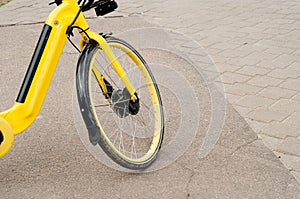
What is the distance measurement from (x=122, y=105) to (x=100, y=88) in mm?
184

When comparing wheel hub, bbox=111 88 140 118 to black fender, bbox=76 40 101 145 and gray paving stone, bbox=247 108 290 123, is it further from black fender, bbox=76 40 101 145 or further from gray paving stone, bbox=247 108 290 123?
gray paving stone, bbox=247 108 290 123

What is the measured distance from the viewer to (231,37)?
606cm

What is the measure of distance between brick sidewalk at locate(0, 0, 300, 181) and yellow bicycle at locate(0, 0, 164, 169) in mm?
868

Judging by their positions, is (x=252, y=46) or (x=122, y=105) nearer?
(x=122, y=105)

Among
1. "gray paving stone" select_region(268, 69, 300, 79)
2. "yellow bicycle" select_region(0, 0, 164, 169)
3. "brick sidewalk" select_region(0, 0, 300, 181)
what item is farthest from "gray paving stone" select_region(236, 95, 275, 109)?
"yellow bicycle" select_region(0, 0, 164, 169)

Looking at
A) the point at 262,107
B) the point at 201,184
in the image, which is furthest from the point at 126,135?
the point at 262,107

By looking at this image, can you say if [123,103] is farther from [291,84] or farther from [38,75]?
[291,84]

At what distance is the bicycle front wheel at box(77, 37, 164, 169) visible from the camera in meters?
3.11

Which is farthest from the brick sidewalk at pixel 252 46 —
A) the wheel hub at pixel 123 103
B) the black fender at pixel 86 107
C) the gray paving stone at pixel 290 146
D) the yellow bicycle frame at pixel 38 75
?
the yellow bicycle frame at pixel 38 75

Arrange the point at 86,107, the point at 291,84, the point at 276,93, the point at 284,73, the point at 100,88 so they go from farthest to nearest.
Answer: the point at 284,73, the point at 291,84, the point at 276,93, the point at 100,88, the point at 86,107

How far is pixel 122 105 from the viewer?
137 inches

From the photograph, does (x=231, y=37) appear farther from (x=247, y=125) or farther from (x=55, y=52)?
(x=55, y=52)

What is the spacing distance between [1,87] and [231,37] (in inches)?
105

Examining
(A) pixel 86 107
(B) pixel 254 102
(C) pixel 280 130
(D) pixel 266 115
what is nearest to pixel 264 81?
(B) pixel 254 102
